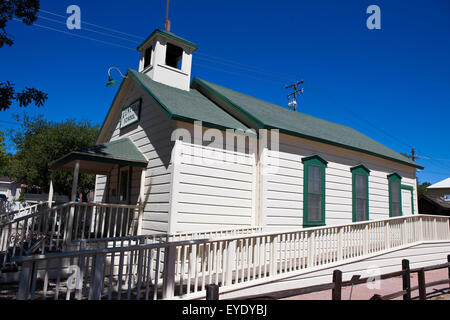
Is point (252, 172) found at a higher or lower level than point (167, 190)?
higher

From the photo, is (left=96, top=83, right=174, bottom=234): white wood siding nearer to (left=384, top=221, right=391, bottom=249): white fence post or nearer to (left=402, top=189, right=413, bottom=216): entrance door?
(left=384, top=221, right=391, bottom=249): white fence post

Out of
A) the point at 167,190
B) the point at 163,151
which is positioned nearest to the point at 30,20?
the point at 163,151

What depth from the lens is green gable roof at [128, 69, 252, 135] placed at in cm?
805

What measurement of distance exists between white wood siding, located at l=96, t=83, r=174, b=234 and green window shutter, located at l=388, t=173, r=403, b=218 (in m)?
10.1

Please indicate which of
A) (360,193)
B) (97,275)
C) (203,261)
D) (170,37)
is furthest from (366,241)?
(170,37)

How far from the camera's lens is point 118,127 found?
11.9 metres

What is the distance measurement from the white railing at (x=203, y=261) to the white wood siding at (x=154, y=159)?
3.45ft

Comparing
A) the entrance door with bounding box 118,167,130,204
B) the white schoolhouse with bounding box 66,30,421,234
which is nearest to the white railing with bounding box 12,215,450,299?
the white schoolhouse with bounding box 66,30,421,234

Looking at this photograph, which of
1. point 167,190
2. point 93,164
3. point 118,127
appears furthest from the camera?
point 118,127

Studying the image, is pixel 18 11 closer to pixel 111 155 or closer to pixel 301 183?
pixel 111 155

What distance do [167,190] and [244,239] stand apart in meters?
2.59
